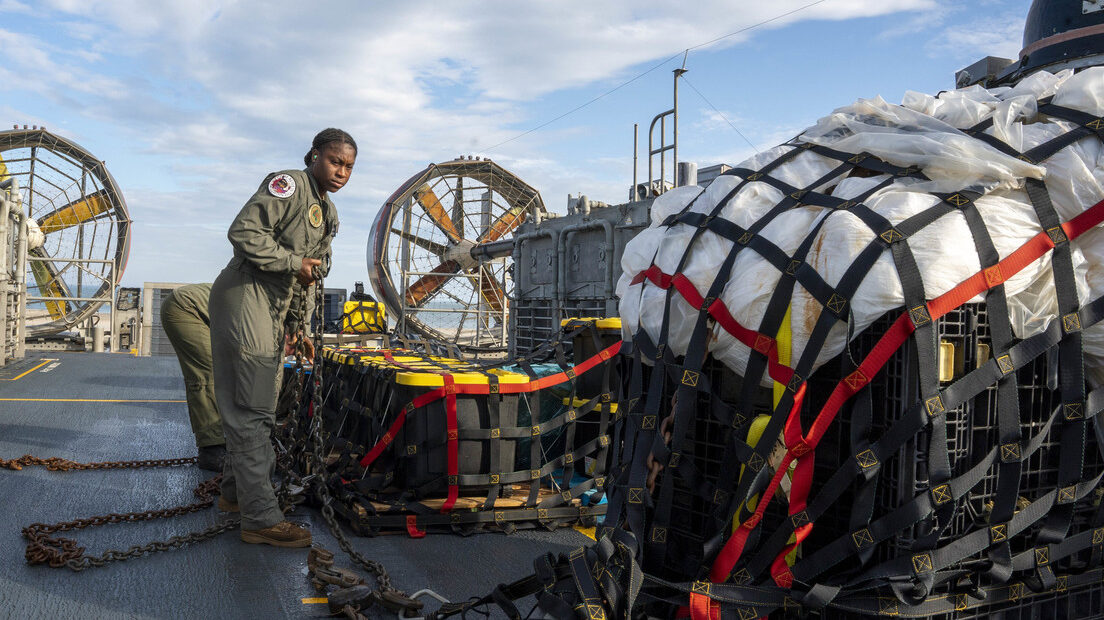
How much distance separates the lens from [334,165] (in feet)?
13.0

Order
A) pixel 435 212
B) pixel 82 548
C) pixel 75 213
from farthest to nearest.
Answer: pixel 75 213 → pixel 435 212 → pixel 82 548

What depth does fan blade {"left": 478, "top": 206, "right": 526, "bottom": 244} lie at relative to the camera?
20.4 m

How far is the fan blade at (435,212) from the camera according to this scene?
19922 millimetres

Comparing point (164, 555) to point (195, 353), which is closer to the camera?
point (164, 555)

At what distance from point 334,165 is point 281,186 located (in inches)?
11.9

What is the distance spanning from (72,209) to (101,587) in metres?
21.3

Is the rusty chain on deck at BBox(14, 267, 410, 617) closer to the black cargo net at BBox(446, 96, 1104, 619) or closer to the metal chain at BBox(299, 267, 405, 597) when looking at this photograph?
the metal chain at BBox(299, 267, 405, 597)

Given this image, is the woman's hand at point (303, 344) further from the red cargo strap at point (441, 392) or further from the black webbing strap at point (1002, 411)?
the black webbing strap at point (1002, 411)

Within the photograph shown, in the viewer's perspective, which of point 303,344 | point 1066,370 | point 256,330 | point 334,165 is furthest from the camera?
point 303,344

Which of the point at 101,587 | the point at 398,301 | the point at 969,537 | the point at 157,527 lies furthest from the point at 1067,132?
the point at 398,301

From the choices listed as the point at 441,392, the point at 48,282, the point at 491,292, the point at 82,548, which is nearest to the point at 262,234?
the point at 441,392

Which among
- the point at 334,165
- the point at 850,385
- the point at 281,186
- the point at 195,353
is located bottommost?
the point at 195,353

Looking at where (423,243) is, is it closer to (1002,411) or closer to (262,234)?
(262,234)

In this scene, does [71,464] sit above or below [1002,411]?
below
